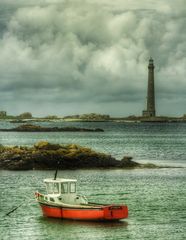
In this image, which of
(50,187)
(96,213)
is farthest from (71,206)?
(50,187)

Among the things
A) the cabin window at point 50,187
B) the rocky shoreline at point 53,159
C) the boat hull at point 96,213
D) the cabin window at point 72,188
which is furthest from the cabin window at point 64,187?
the rocky shoreline at point 53,159

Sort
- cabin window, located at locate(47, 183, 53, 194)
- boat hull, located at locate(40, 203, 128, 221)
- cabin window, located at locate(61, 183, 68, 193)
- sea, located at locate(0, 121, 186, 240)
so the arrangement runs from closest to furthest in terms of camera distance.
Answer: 1. sea, located at locate(0, 121, 186, 240)
2. boat hull, located at locate(40, 203, 128, 221)
3. cabin window, located at locate(61, 183, 68, 193)
4. cabin window, located at locate(47, 183, 53, 194)

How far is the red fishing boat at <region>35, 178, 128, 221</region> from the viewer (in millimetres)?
39344

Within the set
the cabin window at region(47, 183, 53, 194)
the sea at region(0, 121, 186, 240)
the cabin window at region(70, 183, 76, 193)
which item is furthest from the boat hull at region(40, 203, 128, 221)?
the cabin window at region(47, 183, 53, 194)

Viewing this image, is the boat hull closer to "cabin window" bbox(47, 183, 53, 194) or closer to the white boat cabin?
the white boat cabin

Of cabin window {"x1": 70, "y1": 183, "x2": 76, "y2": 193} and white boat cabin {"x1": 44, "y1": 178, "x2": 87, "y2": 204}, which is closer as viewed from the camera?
white boat cabin {"x1": 44, "y1": 178, "x2": 87, "y2": 204}

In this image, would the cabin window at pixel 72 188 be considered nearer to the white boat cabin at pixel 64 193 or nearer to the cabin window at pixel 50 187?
the white boat cabin at pixel 64 193

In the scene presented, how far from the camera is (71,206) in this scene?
40219 mm

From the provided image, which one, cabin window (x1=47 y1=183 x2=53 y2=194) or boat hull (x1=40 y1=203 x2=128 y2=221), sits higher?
cabin window (x1=47 y1=183 x2=53 y2=194)

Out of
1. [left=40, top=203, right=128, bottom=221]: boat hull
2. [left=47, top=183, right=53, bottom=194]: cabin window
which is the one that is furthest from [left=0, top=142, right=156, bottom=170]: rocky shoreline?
[left=40, top=203, right=128, bottom=221]: boat hull

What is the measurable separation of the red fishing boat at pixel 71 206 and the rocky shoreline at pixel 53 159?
84.5 feet

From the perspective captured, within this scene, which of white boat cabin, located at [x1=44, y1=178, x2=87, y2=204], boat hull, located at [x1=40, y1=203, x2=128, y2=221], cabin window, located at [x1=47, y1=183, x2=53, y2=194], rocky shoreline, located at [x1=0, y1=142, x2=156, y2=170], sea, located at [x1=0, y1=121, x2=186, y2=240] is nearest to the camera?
sea, located at [x1=0, y1=121, x2=186, y2=240]

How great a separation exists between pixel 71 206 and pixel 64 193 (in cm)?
199

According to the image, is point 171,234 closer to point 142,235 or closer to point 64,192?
point 142,235
